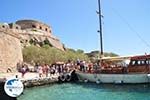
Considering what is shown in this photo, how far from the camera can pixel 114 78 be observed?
25250 millimetres

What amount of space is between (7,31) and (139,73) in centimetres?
1261

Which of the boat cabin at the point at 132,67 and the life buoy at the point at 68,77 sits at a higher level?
the boat cabin at the point at 132,67

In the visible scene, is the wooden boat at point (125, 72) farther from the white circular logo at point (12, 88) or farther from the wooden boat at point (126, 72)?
the white circular logo at point (12, 88)

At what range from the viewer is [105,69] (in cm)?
2631

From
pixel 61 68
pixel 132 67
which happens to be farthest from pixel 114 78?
pixel 61 68

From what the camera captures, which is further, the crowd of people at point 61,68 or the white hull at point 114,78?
the crowd of people at point 61,68

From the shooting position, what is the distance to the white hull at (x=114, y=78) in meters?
23.7

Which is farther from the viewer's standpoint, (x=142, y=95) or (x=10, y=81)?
(x=142, y=95)

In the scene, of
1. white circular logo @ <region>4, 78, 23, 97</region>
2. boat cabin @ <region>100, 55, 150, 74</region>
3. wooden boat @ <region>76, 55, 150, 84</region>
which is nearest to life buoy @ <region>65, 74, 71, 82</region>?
wooden boat @ <region>76, 55, 150, 84</region>

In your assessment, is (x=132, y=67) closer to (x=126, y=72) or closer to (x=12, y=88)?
(x=126, y=72)

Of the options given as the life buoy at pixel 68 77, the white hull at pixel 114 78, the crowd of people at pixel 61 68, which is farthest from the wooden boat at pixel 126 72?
the life buoy at pixel 68 77

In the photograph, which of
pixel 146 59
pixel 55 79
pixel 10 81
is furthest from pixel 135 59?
pixel 10 81

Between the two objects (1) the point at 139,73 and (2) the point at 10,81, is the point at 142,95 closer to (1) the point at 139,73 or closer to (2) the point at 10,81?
(1) the point at 139,73

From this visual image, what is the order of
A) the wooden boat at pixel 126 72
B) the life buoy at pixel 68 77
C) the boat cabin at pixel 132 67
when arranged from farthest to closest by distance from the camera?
the life buoy at pixel 68 77 < the boat cabin at pixel 132 67 < the wooden boat at pixel 126 72
